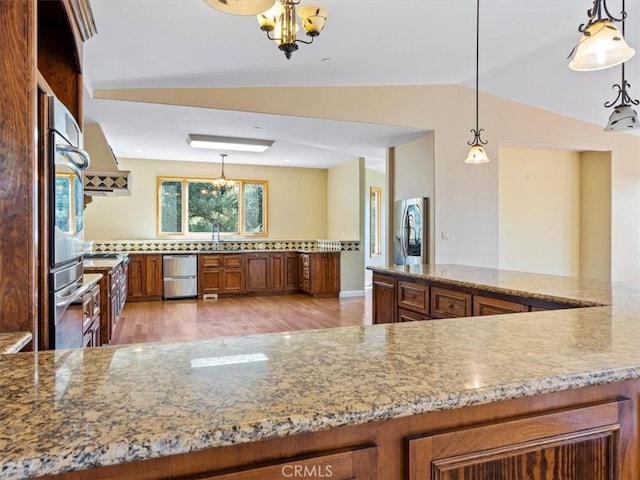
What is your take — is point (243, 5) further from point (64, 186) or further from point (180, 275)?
point (180, 275)

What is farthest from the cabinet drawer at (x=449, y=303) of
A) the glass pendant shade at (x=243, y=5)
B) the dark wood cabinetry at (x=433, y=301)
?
the glass pendant shade at (x=243, y=5)

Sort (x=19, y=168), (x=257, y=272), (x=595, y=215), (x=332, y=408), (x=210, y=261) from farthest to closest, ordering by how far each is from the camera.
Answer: (x=257, y=272), (x=210, y=261), (x=595, y=215), (x=19, y=168), (x=332, y=408)

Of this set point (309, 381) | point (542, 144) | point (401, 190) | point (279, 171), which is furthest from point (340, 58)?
point (279, 171)

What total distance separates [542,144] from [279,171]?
484 centimetres

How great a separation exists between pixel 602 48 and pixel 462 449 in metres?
1.78

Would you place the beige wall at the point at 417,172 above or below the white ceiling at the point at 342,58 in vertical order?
below

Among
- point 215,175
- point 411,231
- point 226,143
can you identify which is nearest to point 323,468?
point 411,231

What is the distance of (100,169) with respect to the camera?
4961mm

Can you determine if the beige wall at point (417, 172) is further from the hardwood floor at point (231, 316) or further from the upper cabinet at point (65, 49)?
the upper cabinet at point (65, 49)

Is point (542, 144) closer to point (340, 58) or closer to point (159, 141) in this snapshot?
point (340, 58)

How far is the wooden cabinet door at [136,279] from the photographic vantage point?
686 cm

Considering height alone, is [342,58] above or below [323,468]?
above

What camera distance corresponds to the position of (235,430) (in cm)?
63

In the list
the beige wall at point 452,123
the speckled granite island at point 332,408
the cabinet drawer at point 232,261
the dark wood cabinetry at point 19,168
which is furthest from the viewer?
the cabinet drawer at point 232,261
